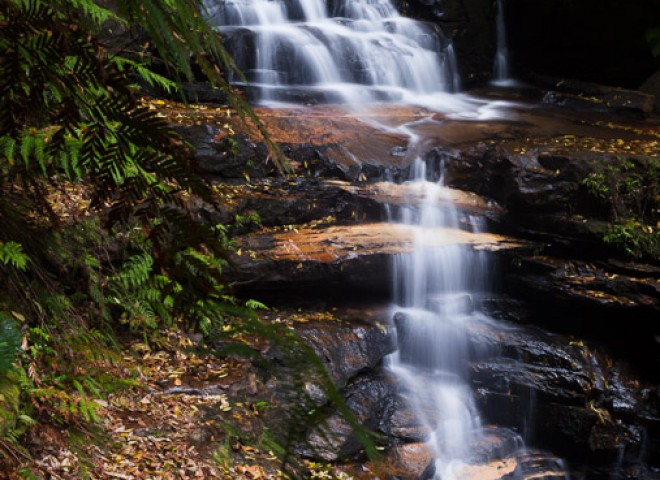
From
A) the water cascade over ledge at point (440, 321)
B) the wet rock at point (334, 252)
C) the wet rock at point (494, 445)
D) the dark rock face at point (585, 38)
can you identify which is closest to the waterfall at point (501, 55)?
the dark rock face at point (585, 38)

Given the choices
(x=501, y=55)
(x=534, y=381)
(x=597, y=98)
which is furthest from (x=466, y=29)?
(x=534, y=381)

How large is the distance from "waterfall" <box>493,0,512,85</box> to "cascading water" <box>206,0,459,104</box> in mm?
1567

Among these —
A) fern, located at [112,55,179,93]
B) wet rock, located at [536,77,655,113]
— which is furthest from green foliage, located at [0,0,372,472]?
wet rock, located at [536,77,655,113]

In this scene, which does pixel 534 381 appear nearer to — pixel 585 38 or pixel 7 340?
pixel 7 340

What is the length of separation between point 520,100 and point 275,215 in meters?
6.53

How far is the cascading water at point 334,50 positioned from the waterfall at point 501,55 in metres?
1.57

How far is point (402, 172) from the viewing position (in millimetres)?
A: 7379

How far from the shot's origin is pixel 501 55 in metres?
13.2

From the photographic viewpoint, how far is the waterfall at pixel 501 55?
Result: 1296 cm

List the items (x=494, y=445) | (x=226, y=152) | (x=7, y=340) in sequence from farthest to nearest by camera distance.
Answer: (x=226, y=152) → (x=494, y=445) → (x=7, y=340)

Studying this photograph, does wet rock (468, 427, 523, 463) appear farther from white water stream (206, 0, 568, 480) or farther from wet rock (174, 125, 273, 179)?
wet rock (174, 125, 273, 179)

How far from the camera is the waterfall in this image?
13.0 meters

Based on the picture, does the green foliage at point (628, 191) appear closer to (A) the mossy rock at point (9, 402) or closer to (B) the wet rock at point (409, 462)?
(B) the wet rock at point (409, 462)

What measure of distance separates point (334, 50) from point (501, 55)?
15.5ft
